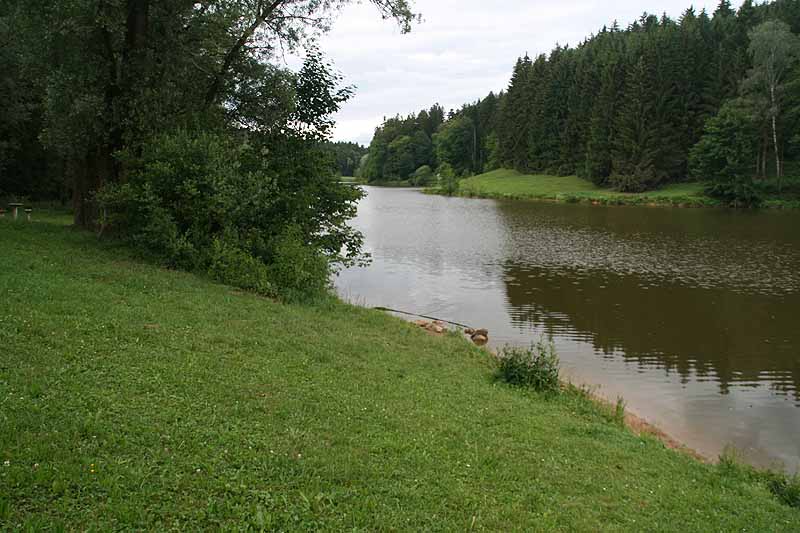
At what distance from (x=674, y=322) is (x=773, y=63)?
55970mm

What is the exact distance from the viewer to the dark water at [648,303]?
13648 mm

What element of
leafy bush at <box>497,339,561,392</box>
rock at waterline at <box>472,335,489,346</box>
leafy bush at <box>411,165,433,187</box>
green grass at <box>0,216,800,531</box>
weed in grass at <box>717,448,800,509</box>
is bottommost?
weed in grass at <box>717,448,800,509</box>

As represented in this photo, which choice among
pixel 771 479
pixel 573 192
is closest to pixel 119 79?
pixel 771 479

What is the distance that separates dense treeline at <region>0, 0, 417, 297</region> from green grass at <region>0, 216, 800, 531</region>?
4.21 m

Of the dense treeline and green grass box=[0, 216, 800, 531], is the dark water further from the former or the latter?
the dense treeline


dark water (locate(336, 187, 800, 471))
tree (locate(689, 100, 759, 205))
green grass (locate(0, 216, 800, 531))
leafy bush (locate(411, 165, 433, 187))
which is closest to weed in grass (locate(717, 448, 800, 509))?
green grass (locate(0, 216, 800, 531))

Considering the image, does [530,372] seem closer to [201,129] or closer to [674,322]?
[674,322]

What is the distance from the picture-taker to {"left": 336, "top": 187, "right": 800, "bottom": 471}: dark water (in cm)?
1365

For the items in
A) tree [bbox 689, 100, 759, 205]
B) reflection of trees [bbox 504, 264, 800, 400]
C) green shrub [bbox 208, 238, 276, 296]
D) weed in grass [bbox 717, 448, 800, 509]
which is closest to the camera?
weed in grass [bbox 717, 448, 800, 509]

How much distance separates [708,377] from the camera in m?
15.4

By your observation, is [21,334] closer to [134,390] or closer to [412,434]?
[134,390]

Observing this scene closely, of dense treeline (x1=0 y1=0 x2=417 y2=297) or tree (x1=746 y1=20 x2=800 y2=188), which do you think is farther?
tree (x1=746 y1=20 x2=800 y2=188)

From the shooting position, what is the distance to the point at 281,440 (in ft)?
21.7

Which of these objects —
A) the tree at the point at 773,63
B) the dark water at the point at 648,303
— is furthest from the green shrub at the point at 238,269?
the tree at the point at 773,63
